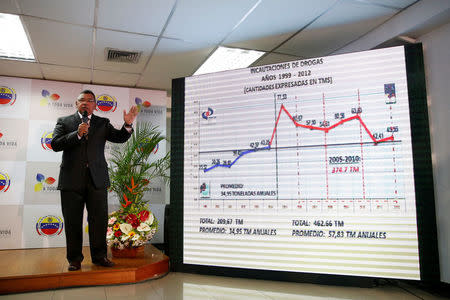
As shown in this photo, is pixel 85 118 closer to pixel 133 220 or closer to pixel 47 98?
pixel 133 220

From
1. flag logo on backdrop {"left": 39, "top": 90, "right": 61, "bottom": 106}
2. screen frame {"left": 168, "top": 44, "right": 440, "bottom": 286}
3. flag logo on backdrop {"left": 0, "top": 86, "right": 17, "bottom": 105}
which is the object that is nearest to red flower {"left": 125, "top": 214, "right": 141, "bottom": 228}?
screen frame {"left": 168, "top": 44, "right": 440, "bottom": 286}

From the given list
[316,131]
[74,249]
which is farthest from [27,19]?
[316,131]

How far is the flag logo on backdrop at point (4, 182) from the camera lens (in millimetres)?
4609

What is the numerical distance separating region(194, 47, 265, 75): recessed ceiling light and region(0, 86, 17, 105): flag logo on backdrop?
2736 mm

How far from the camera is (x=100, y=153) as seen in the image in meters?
3.15

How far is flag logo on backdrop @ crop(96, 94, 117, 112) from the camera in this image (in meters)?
5.18

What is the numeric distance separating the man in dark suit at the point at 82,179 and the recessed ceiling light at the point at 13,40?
49.3 inches

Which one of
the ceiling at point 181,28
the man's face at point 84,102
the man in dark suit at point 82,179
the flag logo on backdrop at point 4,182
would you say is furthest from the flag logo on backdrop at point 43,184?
the man's face at point 84,102

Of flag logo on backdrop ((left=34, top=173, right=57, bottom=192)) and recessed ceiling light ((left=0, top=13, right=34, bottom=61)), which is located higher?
recessed ceiling light ((left=0, top=13, right=34, bottom=61))

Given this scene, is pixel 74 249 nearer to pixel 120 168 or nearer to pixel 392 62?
pixel 120 168

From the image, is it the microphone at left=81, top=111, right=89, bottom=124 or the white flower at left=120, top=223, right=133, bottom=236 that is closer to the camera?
the microphone at left=81, top=111, right=89, bottom=124

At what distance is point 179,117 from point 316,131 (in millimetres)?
1514

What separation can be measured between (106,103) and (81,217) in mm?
2641

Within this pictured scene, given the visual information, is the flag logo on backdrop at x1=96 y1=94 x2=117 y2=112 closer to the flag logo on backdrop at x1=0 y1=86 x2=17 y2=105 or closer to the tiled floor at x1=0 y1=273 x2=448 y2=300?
the flag logo on backdrop at x1=0 y1=86 x2=17 y2=105
